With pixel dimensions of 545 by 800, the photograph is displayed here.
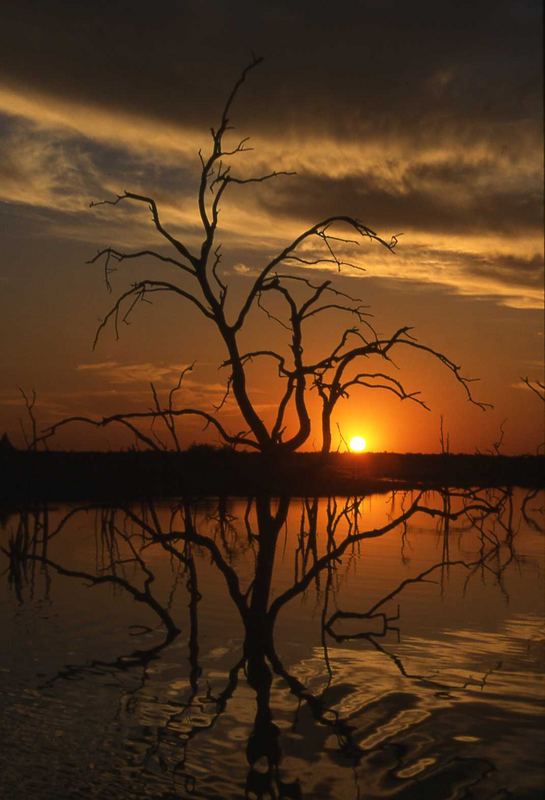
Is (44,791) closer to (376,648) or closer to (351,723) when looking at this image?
(351,723)

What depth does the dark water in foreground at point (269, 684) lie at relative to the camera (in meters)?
7.75

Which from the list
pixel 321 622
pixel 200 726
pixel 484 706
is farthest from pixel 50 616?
pixel 484 706

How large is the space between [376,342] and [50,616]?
5526mm

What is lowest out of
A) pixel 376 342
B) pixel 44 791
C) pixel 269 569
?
pixel 44 791

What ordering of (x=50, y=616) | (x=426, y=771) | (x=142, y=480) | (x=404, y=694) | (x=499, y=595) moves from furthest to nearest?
1. (x=142, y=480)
2. (x=499, y=595)
3. (x=50, y=616)
4. (x=404, y=694)
5. (x=426, y=771)

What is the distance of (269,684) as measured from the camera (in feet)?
34.3

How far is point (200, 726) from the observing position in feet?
29.5

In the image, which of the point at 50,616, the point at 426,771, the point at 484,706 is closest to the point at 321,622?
the point at 50,616

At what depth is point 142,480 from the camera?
1522 inches

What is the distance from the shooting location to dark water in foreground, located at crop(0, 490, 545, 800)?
775 centimetres

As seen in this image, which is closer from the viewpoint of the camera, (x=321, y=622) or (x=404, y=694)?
(x=404, y=694)

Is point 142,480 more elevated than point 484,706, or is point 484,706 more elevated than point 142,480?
point 142,480

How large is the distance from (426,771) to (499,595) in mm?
8818

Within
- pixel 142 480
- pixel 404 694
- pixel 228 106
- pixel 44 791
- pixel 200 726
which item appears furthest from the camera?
pixel 142 480
